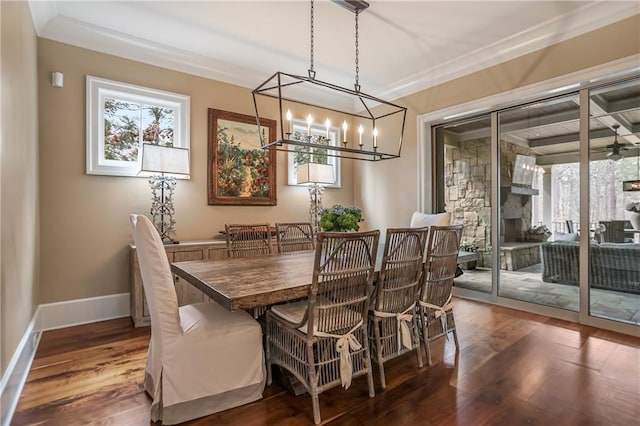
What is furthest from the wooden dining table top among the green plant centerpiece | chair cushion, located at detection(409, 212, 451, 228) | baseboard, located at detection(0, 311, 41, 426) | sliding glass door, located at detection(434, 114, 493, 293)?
sliding glass door, located at detection(434, 114, 493, 293)

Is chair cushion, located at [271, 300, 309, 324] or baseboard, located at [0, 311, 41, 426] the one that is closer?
baseboard, located at [0, 311, 41, 426]

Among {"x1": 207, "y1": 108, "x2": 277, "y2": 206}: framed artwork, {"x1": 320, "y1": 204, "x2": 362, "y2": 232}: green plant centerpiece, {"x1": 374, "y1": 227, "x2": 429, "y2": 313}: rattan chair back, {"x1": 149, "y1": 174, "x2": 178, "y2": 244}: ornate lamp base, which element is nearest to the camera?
{"x1": 374, "y1": 227, "x2": 429, "y2": 313}: rattan chair back

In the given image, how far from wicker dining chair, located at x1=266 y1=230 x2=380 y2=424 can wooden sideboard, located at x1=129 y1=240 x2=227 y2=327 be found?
1.63 meters

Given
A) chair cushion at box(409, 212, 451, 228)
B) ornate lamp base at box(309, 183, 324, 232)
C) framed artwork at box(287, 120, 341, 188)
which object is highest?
framed artwork at box(287, 120, 341, 188)

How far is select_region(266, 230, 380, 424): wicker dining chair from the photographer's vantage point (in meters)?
1.71

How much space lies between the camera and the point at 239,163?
13.6 ft

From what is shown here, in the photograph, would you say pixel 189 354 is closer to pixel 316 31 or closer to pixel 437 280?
pixel 437 280

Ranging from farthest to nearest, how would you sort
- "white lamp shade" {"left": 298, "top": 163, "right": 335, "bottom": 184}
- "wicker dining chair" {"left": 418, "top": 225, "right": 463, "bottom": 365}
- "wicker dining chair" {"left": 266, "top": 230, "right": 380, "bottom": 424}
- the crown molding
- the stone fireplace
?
"white lamp shade" {"left": 298, "top": 163, "right": 335, "bottom": 184}, the stone fireplace, the crown molding, "wicker dining chair" {"left": 418, "top": 225, "right": 463, "bottom": 365}, "wicker dining chair" {"left": 266, "top": 230, "right": 380, "bottom": 424}

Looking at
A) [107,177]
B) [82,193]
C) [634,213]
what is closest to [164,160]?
[107,177]

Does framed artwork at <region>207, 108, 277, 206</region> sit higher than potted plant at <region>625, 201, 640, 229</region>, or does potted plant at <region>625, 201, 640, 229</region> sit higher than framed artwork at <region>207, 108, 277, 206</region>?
framed artwork at <region>207, 108, 277, 206</region>

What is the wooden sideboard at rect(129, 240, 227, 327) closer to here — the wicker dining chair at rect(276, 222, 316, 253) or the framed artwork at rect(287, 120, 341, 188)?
the wicker dining chair at rect(276, 222, 316, 253)

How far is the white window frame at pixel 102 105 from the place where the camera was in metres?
3.22

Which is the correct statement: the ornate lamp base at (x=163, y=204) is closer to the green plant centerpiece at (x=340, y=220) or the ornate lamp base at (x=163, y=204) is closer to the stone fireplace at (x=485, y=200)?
the green plant centerpiece at (x=340, y=220)

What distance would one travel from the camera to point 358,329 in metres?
1.97
